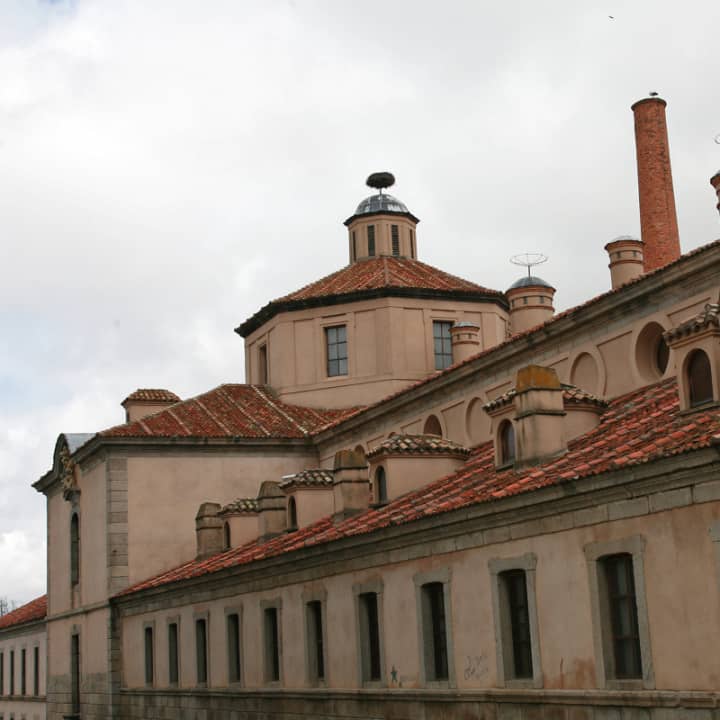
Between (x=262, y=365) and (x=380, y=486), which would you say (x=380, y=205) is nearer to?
(x=262, y=365)

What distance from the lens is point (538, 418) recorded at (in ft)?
76.3

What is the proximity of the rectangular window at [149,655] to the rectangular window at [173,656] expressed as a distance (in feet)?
5.35

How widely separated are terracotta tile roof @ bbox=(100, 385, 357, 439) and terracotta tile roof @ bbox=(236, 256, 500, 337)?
2873 millimetres

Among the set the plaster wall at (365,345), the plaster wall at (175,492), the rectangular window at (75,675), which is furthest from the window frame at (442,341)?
the rectangular window at (75,675)

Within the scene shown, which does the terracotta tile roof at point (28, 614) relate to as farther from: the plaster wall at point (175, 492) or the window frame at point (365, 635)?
the window frame at point (365, 635)

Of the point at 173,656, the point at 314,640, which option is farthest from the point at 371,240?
the point at 314,640

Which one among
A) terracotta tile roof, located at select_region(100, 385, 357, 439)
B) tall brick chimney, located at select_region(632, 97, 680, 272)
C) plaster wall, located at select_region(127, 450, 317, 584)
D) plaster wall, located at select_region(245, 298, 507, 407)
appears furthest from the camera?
plaster wall, located at select_region(245, 298, 507, 407)

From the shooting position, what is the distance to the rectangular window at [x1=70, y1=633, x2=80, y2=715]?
4356cm

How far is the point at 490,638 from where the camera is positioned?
72.8ft

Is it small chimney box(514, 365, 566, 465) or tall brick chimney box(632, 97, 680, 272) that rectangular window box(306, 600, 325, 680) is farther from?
tall brick chimney box(632, 97, 680, 272)

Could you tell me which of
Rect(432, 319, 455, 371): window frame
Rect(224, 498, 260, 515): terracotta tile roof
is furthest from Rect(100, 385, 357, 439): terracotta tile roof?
Rect(224, 498, 260, 515): terracotta tile roof

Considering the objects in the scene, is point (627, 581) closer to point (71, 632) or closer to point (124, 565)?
point (124, 565)

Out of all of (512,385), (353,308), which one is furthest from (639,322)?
(353,308)

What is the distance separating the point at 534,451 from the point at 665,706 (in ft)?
19.6
